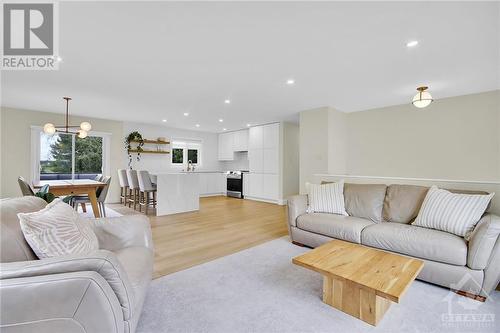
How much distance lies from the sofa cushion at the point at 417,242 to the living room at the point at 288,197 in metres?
0.01

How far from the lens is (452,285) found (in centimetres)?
196

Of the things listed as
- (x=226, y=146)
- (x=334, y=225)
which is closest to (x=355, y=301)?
(x=334, y=225)

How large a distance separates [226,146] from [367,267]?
279 inches

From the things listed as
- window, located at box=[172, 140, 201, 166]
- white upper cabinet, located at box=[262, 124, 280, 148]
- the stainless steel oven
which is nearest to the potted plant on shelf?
window, located at box=[172, 140, 201, 166]

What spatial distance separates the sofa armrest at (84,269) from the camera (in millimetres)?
938

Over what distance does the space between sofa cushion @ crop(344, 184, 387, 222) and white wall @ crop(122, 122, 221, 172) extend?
237 inches

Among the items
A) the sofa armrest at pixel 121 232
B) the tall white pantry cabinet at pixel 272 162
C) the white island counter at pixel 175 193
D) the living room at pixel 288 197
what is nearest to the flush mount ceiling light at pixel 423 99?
the living room at pixel 288 197

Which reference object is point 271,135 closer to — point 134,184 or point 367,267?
point 134,184

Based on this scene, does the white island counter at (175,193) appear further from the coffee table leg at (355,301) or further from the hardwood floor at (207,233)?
the coffee table leg at (355,301)

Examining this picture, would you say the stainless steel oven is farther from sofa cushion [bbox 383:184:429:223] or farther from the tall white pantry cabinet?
sofa cushion [bbox 383:184:429:223]

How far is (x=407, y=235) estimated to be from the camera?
2.20 m

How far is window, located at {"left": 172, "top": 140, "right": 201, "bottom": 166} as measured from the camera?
7.85 meters

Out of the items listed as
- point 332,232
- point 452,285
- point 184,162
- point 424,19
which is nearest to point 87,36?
point 424,19

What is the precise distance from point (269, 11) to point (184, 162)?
268 inches
